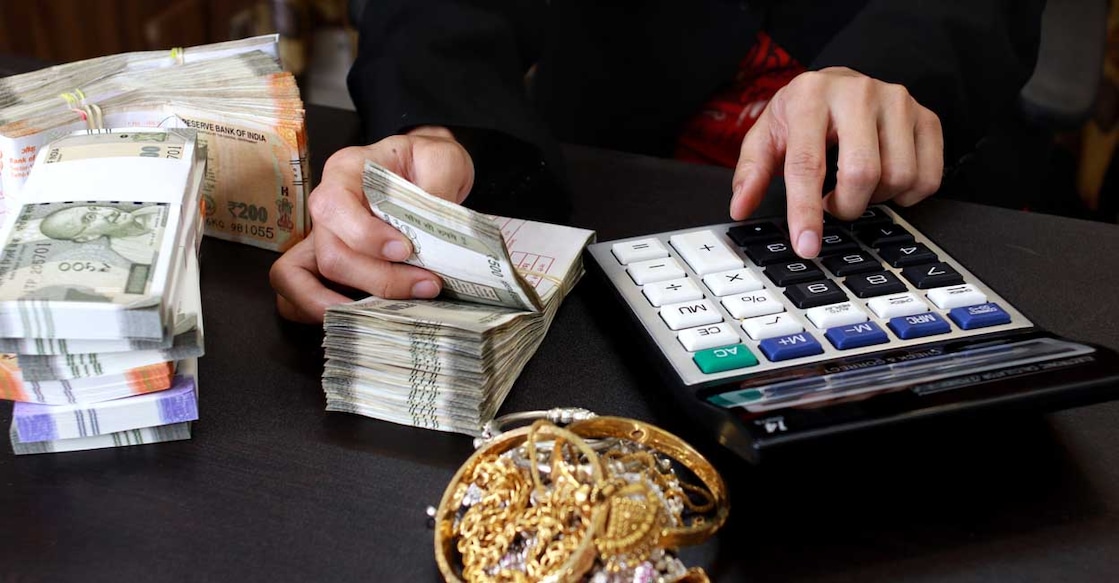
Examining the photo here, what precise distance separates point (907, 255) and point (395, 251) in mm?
287

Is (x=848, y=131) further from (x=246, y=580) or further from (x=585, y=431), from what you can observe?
(x=246, y=580)

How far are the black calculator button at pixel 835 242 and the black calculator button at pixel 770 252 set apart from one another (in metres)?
0.02

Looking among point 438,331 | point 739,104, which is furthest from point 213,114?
point 739,104

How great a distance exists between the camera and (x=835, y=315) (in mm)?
Result: 476

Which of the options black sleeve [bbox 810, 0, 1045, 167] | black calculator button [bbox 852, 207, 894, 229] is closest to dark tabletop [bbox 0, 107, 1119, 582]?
black calculator button [bbox 852, 207, 894, 229]

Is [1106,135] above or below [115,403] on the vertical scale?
below

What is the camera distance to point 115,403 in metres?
0.42

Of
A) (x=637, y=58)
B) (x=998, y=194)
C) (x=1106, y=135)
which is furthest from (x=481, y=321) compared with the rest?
(x=1106, y=135)

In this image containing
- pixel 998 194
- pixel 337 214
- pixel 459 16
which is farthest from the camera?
pixel 998 194

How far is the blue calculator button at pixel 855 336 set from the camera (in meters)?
0.46

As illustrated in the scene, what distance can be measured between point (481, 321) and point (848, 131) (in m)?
0.28

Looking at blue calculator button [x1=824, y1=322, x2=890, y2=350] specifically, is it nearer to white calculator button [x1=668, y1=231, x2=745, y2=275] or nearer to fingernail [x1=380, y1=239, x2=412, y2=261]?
white calculator button [x1=668, y1=231, x2=745, y2=275]

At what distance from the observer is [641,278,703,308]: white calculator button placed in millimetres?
493

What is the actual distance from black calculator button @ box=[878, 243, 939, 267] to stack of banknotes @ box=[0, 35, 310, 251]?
1.15 feet
